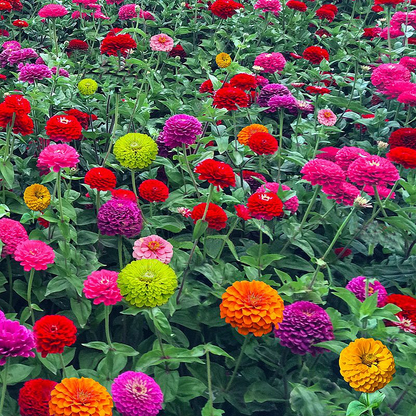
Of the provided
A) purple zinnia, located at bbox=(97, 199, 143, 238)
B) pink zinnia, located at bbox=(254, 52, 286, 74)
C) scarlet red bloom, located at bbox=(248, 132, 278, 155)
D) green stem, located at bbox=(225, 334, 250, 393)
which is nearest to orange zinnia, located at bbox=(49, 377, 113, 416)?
green stem, located at bbox=(225, 334, 250, 393)

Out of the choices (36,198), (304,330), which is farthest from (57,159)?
(304,330)

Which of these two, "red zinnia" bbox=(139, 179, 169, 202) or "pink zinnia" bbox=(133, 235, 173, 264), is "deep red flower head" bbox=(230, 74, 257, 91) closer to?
"red zinnia" bbox=(139, 179, 169, 202)

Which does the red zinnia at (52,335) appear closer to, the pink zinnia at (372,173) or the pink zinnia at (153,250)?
the pink zinnia at (153,250)

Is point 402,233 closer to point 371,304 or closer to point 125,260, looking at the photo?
point 371,304

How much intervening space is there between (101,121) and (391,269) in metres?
1.50

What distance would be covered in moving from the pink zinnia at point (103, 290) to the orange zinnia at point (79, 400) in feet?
0.82

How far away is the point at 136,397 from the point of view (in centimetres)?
121

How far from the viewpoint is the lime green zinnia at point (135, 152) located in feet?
6.19

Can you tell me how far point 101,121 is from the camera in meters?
2.62

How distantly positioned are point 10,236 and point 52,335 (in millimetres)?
436

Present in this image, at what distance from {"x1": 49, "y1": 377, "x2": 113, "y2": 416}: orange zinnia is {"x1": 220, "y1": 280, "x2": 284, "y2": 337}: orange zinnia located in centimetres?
38

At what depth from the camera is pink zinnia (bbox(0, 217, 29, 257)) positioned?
1560mm

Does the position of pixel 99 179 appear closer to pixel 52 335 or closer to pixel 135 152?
pixel 135 152

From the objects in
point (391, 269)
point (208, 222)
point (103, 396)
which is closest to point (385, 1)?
point (391, 269)
